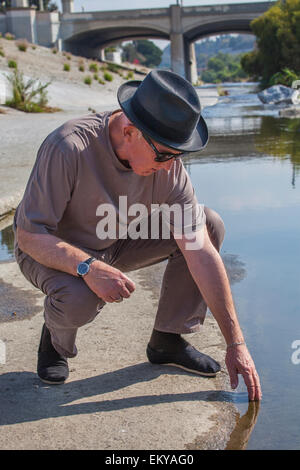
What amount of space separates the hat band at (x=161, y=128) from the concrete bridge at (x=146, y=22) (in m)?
55.8

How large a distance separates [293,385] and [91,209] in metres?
1.09

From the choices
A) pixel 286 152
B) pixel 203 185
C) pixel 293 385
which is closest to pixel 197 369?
pixel 293 385

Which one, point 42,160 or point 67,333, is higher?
point 42,160

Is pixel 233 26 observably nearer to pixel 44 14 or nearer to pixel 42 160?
pixel 44 14

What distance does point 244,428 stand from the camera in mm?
2318

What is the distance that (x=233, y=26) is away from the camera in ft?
200

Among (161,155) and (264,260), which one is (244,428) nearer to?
(161,155)

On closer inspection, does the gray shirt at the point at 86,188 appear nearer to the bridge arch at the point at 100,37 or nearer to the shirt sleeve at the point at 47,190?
the shirt sleeve at the point at 47,190

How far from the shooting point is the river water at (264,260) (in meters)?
2.40

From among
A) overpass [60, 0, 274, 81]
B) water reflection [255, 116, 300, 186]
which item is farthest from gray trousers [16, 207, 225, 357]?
overpass [60, 0, 274, 81]

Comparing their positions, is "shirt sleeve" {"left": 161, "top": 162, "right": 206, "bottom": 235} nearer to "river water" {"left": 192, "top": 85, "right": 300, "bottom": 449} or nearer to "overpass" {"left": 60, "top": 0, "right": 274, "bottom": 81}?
"river water" {"left": 192, "top": 85, "right": 300, "bottom": 449}

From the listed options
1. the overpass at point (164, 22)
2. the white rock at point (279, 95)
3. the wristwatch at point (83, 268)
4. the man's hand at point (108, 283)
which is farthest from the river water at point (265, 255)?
the overpass at point (164, 22)
